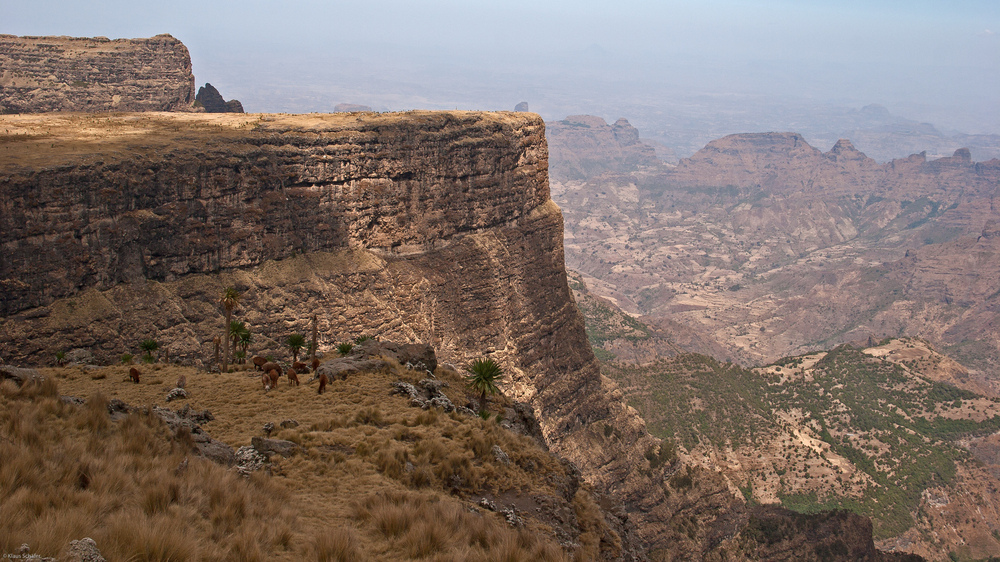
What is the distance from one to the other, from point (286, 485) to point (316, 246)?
157ft

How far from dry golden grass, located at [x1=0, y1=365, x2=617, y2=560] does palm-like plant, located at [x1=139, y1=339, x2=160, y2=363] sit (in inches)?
601

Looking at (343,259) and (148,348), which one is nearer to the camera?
(148,348)

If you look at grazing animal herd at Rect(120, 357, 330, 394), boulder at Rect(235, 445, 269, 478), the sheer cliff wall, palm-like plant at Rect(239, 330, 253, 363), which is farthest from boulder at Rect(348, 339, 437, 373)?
the sheer cliff wall

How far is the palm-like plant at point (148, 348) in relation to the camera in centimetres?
4803

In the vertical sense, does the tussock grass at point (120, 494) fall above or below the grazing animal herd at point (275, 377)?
above

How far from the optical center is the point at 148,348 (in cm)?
4994

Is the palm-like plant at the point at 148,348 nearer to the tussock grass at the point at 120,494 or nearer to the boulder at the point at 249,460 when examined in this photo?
the tussock grass at the point at 120,494

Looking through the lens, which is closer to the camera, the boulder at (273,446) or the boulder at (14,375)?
the boulder at (273,446)

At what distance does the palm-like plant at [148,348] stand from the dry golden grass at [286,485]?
15.3 metres

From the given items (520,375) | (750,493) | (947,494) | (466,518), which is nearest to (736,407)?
(750,493)

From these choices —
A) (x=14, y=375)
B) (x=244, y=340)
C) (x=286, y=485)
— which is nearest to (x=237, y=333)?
(x=244, y=340)

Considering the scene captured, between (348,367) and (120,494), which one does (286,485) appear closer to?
(120,494)

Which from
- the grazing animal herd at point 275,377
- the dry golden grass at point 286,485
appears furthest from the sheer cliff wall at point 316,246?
the dry golden grass at point 286,485

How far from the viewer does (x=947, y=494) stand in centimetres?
10700
